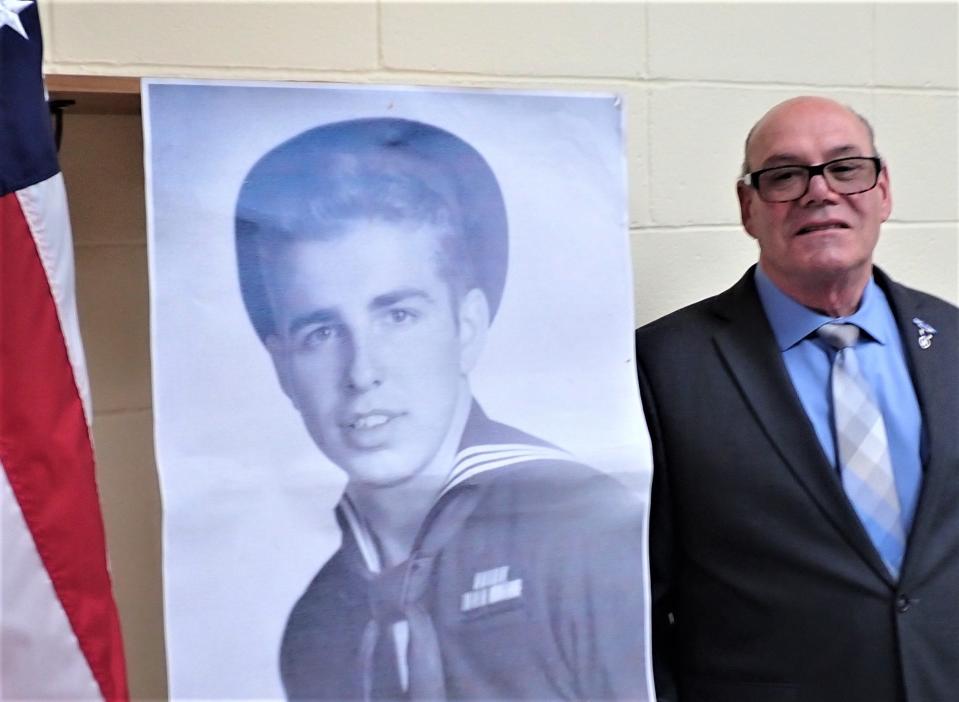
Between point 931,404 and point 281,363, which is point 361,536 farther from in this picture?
point 931,404

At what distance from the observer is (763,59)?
1.70 metres

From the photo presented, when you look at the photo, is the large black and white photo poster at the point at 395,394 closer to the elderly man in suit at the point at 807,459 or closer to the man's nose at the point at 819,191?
the elderly man in suit at the point at 807,459

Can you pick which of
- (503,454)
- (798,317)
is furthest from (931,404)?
(503,454)

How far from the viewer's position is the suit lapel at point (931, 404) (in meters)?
1.27

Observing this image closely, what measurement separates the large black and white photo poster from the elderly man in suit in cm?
10

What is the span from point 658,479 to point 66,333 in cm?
70

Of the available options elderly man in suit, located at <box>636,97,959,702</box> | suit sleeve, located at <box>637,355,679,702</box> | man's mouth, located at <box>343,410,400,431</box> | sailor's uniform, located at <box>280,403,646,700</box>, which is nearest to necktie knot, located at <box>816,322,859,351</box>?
elderly man in suit, located at <box>636,97,959,702</box>

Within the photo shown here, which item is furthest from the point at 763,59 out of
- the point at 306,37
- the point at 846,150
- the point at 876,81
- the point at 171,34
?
the point at 171,34

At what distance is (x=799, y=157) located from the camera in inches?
54.1

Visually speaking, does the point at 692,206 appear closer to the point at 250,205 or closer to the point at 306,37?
the point at 306,37

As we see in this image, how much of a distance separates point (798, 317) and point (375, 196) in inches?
21.9

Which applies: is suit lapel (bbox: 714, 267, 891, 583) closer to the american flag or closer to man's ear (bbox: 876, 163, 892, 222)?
man's ear (bbox: 876, 163, 892, 222)

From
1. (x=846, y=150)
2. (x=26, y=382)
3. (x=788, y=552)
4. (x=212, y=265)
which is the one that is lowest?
(x=788, y=552)

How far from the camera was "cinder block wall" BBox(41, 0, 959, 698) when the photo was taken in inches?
54.2
